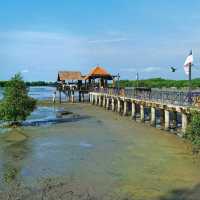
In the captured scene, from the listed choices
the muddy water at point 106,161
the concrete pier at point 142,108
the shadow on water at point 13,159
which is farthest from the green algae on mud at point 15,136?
the concrete pier at point 142,108

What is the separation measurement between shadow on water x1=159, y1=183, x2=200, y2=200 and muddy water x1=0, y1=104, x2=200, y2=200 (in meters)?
0.14

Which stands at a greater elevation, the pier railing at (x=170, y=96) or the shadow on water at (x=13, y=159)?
the pier railing at (x=170, y=96)

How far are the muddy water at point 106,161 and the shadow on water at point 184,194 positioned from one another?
14 centimetres

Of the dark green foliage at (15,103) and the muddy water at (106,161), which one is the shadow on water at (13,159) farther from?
the dark green foliage at (15,103)

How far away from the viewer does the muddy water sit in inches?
567

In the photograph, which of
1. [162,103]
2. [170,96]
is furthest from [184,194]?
[162,103]

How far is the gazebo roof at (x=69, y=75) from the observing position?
63.7m

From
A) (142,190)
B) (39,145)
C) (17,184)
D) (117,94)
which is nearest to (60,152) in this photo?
(39,145)

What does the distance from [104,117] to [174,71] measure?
40.3 feet

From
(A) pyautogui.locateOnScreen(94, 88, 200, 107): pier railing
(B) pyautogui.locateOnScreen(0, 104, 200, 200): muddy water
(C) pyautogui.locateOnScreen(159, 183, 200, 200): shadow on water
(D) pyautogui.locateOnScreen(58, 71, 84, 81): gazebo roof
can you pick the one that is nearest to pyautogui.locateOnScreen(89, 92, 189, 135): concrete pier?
(A) pyautogui.locateOnScreen(94, 88, 200, 107): pier railing

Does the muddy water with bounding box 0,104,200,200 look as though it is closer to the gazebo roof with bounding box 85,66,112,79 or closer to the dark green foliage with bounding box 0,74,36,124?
the dark green foliage with bounding box 0,74,36,124

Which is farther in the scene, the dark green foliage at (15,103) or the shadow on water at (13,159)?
the dark green foliage at (15,103)

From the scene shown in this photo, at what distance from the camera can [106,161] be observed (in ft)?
61.4

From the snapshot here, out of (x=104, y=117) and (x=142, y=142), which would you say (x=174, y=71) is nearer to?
(x=142, y=142)
